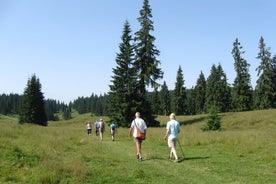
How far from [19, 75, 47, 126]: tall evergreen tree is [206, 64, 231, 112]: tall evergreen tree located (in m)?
44.3

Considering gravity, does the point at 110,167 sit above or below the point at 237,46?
below

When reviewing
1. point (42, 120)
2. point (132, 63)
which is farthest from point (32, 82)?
point (132, 63)

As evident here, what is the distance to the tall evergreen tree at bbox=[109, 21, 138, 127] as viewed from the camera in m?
41.0

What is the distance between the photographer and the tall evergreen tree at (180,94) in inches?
3632

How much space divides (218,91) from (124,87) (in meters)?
48.3

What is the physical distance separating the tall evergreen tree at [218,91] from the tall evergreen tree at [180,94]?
23.9ft

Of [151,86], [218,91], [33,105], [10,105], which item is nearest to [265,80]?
[218,91]

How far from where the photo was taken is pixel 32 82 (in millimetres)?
66562

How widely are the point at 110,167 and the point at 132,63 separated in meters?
32.6

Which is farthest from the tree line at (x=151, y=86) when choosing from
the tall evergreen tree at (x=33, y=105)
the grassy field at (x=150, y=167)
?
the grassy field at (x=150, y=167)

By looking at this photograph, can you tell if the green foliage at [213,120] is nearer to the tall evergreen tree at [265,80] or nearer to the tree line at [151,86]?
the tree line at [151,86]

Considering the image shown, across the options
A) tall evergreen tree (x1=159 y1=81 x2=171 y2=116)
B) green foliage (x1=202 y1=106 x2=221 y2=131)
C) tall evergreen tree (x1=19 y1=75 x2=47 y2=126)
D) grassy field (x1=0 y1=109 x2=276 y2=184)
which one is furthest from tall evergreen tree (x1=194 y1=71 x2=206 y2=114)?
grassy field (x1=0 y1=109 x2=276 y2=184)

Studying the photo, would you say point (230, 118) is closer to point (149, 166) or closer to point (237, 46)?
point (237, 46)

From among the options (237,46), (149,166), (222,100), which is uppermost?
(237,46)
